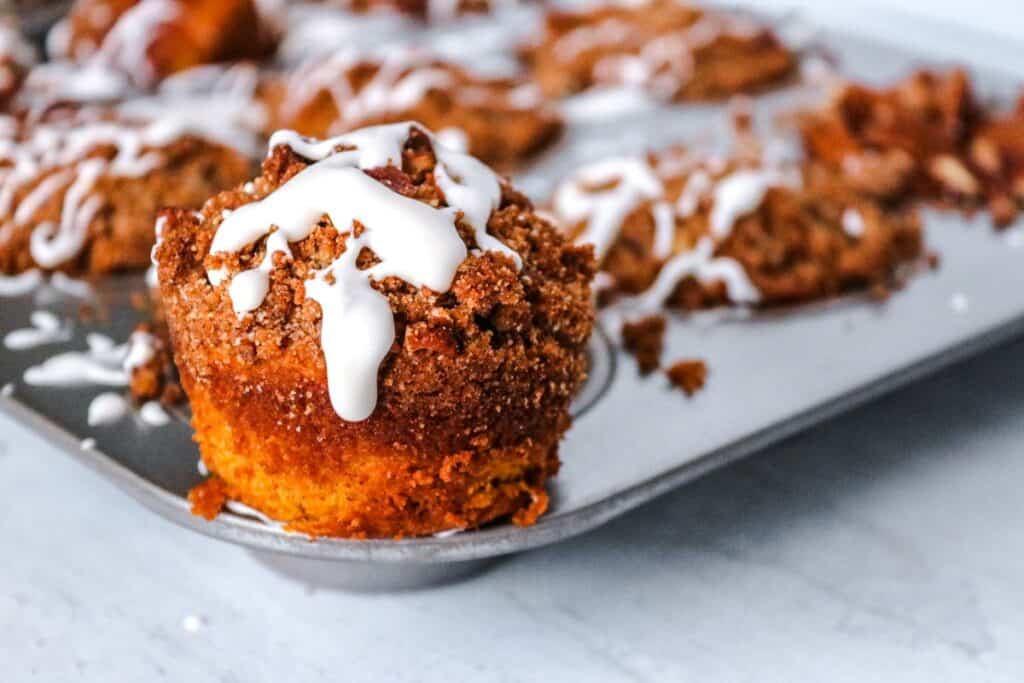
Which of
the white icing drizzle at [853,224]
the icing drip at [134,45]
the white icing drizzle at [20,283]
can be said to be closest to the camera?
the white icing drizzle at [20,283]

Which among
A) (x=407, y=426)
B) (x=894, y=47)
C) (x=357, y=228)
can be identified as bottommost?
(x=894, y=47)

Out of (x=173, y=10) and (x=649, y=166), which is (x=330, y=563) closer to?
(x=649, y=166)

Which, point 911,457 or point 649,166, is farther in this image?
point 649,166

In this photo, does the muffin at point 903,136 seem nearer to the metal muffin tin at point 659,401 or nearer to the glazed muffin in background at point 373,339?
the metal muffin tin at point 659,401

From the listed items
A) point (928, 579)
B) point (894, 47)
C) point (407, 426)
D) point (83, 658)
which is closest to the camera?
→ point (407, 426)

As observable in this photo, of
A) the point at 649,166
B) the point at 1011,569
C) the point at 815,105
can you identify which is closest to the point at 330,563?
the point at 1011,569

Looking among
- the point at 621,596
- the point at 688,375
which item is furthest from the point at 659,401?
the point at 621,596

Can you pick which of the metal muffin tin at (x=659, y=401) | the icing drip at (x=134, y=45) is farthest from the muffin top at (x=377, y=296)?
the icing drip at (x=134, y=45)
